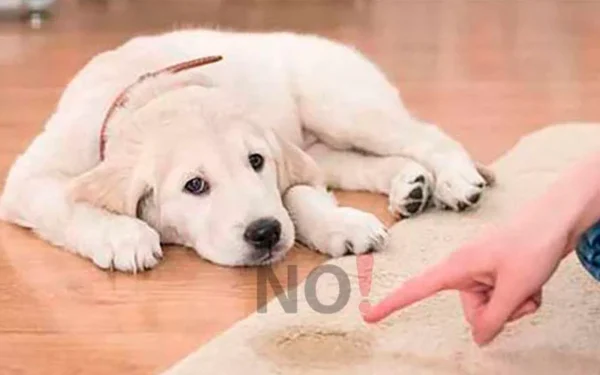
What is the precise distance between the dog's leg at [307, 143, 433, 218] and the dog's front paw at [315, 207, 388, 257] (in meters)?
0.11

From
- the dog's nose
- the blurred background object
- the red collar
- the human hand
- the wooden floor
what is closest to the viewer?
the human hand

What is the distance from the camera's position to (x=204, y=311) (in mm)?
1771

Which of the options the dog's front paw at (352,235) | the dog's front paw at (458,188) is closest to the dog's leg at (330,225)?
the dog's front paw at (352,235)

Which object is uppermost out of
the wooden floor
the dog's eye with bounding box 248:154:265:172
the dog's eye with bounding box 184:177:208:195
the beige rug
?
the dog's eye with bounding box 248:154:265:172

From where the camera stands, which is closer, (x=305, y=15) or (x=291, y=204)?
(x=291, y=204)

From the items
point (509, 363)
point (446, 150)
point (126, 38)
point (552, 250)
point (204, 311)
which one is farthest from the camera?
point (126, 38)

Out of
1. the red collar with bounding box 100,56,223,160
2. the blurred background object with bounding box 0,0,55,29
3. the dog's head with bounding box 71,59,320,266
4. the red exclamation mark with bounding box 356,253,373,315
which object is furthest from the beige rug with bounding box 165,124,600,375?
the blurred background object with bounding box 0,0,55,29

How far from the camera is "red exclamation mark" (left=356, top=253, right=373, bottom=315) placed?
1.73 m

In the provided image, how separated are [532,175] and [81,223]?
2.49ft

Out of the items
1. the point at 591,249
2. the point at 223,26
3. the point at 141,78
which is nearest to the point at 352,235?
the point at 141,78

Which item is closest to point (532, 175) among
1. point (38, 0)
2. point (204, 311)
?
point (204, 311)

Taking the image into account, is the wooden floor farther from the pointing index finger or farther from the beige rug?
the pointing index finger

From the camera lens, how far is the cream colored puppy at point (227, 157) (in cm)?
190

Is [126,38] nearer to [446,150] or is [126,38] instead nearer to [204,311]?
[446,150]
